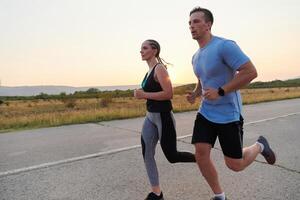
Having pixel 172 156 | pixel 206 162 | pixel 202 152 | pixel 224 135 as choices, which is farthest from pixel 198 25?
pixel 172 156

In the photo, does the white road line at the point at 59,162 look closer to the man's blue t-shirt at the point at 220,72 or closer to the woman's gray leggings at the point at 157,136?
the woman's gray leggings at the point at 157,136

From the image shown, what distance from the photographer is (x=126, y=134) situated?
9430 millimetres

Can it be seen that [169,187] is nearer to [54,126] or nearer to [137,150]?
[137,150]

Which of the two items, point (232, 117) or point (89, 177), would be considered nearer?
point (232, 117)

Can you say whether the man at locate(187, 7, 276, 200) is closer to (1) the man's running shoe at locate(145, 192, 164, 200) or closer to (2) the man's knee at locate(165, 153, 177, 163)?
(2) the man's knee at locate(165, 153, 177, 163)

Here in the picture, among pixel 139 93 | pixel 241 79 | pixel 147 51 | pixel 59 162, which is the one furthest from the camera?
pixel 59 162

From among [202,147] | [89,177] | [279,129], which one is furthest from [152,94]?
[279,129]

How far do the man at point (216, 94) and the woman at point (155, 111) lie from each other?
1.32 feet

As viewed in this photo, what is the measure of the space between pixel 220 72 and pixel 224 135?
641 mm

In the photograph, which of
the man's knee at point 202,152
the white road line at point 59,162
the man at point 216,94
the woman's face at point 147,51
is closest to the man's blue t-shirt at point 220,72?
the man at point 216,94

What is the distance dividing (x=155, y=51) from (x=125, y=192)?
1.78m

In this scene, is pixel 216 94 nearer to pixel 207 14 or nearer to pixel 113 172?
pixel 207 14

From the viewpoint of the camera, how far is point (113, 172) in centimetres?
548

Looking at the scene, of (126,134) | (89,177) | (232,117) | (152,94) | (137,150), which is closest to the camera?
(232,117)
